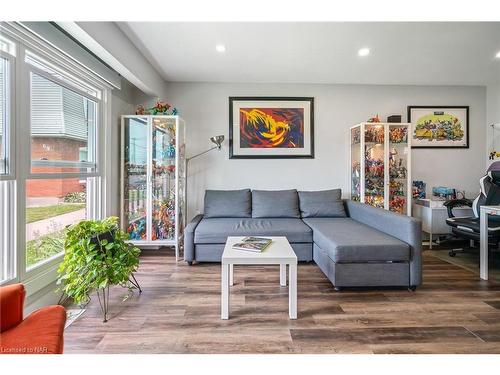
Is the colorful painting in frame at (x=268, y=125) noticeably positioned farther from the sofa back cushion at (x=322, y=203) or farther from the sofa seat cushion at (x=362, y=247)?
the sofa seat cushion at (x=362, y=247)

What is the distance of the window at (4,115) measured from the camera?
5.54ft

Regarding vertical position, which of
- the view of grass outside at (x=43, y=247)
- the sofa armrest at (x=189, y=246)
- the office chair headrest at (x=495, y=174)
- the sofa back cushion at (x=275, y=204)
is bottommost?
the sofa armrest at (x=189, y=246)

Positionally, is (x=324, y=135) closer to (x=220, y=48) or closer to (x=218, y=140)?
(x=218, y=140)

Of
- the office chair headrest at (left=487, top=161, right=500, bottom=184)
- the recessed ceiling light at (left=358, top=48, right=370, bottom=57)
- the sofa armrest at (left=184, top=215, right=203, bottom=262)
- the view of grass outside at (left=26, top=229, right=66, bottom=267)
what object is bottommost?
→ the sofa armrest at (left=184, top=215, right=203, bottom=262)

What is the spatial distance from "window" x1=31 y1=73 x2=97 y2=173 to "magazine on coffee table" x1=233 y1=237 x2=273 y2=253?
171cm

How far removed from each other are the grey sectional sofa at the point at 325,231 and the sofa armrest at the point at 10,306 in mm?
1839

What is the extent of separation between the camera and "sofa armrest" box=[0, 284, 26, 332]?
1036 millimetres

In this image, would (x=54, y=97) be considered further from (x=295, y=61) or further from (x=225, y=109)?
(x=295, y=61)

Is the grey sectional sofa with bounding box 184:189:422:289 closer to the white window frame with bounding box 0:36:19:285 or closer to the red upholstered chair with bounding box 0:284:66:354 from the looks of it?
the white window frame with bounding box 0:36:19:285

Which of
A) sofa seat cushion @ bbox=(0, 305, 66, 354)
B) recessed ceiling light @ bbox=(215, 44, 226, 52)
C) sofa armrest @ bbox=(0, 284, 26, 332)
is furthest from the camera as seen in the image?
recessed ceiling light @ bbox=(215, 44, 226, 52)

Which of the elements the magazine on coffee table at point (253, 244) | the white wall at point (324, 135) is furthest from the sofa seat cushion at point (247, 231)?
the white wall at point (324, 135)

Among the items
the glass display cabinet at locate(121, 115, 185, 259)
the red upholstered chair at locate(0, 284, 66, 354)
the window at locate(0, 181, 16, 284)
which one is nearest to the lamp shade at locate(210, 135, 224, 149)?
the glass display cabinet at locate(121, 115, 185, 259)

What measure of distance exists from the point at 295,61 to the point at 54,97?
8.39ft

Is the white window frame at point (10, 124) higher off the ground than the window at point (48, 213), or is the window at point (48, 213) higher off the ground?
the white window frame at point (10, 124)
